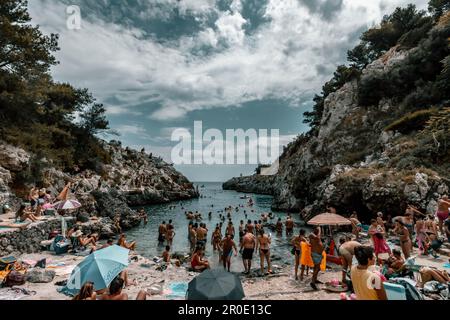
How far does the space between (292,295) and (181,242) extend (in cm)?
1440

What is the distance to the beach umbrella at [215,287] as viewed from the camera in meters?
4.86

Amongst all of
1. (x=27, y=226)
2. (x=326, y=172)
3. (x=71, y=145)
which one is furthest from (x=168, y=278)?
(x=71, y=145)

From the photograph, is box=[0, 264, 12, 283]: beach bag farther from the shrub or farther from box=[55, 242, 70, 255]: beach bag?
the shrub

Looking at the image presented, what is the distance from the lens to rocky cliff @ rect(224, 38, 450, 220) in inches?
832

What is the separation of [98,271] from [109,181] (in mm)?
46061

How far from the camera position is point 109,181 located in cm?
4903

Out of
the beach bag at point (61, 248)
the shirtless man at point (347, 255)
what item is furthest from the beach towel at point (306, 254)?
the beach bag at point (61, 248)

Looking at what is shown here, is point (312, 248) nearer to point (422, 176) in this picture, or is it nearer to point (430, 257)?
point (430, 257)

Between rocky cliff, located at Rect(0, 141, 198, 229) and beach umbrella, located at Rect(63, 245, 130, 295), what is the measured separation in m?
16.5

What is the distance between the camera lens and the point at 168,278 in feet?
36.8

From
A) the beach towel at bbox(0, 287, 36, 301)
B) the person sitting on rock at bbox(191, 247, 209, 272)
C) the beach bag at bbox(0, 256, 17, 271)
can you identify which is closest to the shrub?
the person sitting on rock at bbox(191, 247, 209, 272)

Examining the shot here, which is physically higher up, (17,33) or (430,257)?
(17,33)

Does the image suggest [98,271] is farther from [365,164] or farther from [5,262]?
[365,164]

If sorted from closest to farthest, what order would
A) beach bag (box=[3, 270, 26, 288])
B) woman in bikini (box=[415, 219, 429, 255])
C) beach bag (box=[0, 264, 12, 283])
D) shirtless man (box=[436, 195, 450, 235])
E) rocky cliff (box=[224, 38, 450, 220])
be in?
beach bag (box=[3, 270, 26, 288]), beach bag (box=[0, 264, 12, 283]), woman in bikini (box=[415, 219, 429, 255]), shirtless man (box=[436, 195, 450, 235]), rocky cliff (box=[224, 38, 450, 220])
